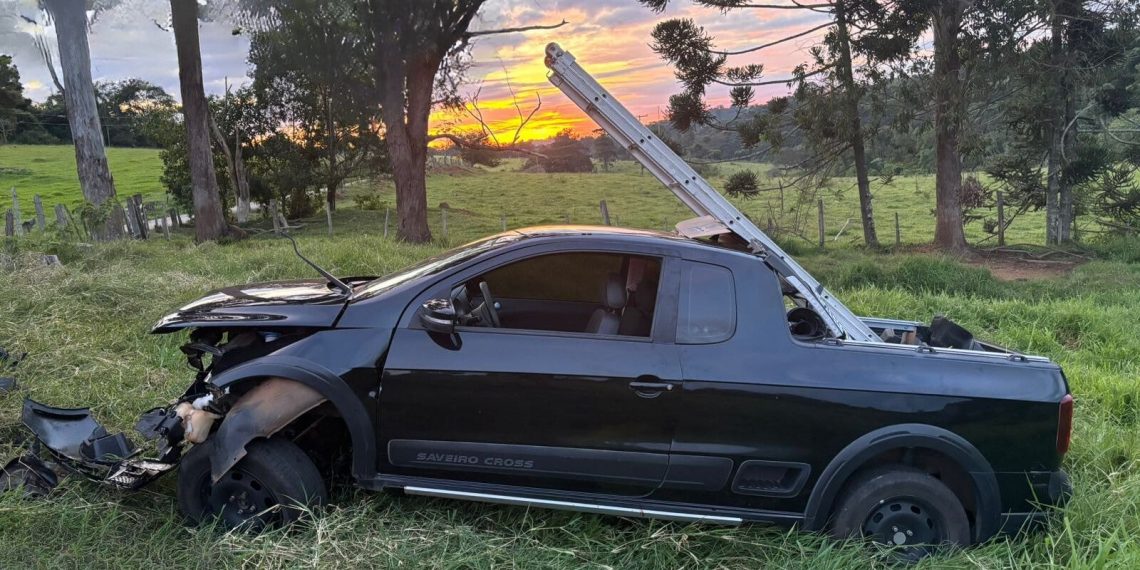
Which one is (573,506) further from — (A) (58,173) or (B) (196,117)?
(A) (58,173)

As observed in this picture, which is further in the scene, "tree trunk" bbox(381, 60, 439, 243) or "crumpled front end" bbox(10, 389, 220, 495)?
"tree trunk" bbox(381, 60, 439, 243)

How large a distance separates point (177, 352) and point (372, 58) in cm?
1483

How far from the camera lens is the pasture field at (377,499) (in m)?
3.32

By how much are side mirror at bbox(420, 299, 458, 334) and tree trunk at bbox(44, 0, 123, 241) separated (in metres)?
17.6

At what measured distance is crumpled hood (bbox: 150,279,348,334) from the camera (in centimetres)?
364

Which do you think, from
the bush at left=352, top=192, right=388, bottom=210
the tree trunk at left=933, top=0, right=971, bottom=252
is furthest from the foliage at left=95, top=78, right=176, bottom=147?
the tree trunk at left=933, top=0, right=971, bottom=252

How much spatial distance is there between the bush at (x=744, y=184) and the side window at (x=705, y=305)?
56.2 ft

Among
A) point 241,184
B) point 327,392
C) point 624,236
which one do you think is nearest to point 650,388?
point 624,236

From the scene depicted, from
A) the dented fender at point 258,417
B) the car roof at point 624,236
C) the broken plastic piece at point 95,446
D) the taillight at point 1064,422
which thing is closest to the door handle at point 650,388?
the car roof at point 624,236

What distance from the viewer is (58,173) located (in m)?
39.5

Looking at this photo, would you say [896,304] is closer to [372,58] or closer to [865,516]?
[865,516]

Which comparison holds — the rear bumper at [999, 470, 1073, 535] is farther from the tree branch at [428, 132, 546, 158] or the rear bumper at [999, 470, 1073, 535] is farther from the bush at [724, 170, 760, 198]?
the tree branch at [428, 132, 546, 158]

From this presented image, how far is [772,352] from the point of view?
11.2ft

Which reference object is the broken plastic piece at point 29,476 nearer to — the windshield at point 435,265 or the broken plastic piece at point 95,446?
the broken plastic piece at point 95,446
